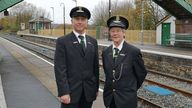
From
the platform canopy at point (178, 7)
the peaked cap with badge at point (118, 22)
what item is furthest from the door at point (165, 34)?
the peaked cap with badge at point (118, 22)

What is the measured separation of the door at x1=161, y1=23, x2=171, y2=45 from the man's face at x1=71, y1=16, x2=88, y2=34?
111ft

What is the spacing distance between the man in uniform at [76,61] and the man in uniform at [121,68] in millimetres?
242

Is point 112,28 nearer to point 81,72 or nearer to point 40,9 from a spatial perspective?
point 81,72

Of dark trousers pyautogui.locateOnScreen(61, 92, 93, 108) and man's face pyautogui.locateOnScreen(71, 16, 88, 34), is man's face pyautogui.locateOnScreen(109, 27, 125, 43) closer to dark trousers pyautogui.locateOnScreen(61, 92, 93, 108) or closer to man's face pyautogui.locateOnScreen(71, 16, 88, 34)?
man's face pyautogui.locateOnScreen(71, 16, 88, 34)

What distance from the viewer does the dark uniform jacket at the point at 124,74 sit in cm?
435

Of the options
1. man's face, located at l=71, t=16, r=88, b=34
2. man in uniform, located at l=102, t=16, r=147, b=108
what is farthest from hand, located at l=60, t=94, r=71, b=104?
man's face, located at l=71, t=16, r=88, b=34

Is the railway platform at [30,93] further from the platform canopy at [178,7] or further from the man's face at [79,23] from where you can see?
the platform canopy at [178,7]

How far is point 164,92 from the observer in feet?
35.1

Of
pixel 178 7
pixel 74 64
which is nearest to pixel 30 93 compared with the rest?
pixel 74 64

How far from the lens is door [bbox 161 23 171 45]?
38375 mm

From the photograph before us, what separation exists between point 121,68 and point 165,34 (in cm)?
3570

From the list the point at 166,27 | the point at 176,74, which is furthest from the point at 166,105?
the point at 166,27

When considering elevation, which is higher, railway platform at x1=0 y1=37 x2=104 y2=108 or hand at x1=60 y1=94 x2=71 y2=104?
hand at x1=60 y1=94 x2=71 y2=104

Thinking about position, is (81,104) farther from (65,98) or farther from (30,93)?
(30,93)
